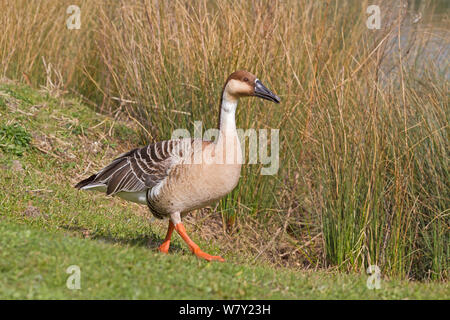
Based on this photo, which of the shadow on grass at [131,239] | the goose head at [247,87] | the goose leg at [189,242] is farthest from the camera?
the shadow on grass at [131,239]

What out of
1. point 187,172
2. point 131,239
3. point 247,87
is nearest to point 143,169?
point 187,172

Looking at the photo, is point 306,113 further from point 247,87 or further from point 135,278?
point 135,278

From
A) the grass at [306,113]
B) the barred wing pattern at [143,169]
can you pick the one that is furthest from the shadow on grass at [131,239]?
the grass at [306,113]

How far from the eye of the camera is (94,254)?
5750 millimetres

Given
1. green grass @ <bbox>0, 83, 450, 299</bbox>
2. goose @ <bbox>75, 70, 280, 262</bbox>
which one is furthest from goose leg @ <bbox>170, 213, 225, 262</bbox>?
green grass @ <bbox>0, 83, 450, 299</bbox>

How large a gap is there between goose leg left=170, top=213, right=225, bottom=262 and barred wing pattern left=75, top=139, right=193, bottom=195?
18.7 inches

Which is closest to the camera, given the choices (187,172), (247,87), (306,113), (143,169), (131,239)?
(187,172)

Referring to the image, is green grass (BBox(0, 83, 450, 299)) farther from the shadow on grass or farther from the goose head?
the goose head

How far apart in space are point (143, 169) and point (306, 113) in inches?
102

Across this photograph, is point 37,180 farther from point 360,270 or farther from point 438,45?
point 438,45

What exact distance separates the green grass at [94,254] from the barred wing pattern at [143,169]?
2.10 ft

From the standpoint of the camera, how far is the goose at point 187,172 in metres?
6.95

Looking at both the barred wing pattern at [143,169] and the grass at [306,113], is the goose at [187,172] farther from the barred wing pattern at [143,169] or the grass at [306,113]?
the grass at [306,113]

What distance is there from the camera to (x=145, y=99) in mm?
10031
